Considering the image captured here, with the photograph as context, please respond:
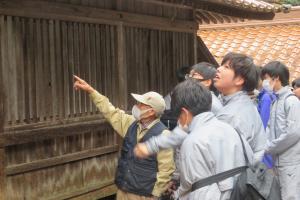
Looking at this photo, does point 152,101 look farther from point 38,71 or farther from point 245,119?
point 38,71

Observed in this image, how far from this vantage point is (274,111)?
6.29 meters

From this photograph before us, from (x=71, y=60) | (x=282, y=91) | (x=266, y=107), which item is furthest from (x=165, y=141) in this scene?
(x=266, y=107)

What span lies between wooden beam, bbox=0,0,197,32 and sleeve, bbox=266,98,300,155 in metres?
2.42

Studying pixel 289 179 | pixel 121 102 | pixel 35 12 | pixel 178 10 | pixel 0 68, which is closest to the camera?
pixel 0 68

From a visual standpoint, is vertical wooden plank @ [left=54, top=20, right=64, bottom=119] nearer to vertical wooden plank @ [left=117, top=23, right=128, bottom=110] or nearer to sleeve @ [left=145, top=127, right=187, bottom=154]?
vertical wooden plank @ [left=117, top=23, right=128, bottom=110]

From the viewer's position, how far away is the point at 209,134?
3.55 meters

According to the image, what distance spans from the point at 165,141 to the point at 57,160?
239 centimetres

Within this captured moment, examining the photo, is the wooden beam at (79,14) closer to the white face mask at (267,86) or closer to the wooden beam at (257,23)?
the white face mask at (267,86)

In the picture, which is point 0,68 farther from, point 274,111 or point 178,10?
point 178,10

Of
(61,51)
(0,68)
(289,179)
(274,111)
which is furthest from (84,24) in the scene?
(289,179)

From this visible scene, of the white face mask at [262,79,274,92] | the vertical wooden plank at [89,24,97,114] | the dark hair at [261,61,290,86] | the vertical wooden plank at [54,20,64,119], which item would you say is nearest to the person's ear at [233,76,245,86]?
the dark hair at [261,61,290,86]

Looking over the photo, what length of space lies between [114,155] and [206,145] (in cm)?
375

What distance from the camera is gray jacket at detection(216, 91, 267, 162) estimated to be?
13.7 feet

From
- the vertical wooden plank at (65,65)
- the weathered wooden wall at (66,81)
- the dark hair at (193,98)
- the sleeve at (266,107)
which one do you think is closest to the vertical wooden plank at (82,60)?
the weathered wooden wall at (66,81)
